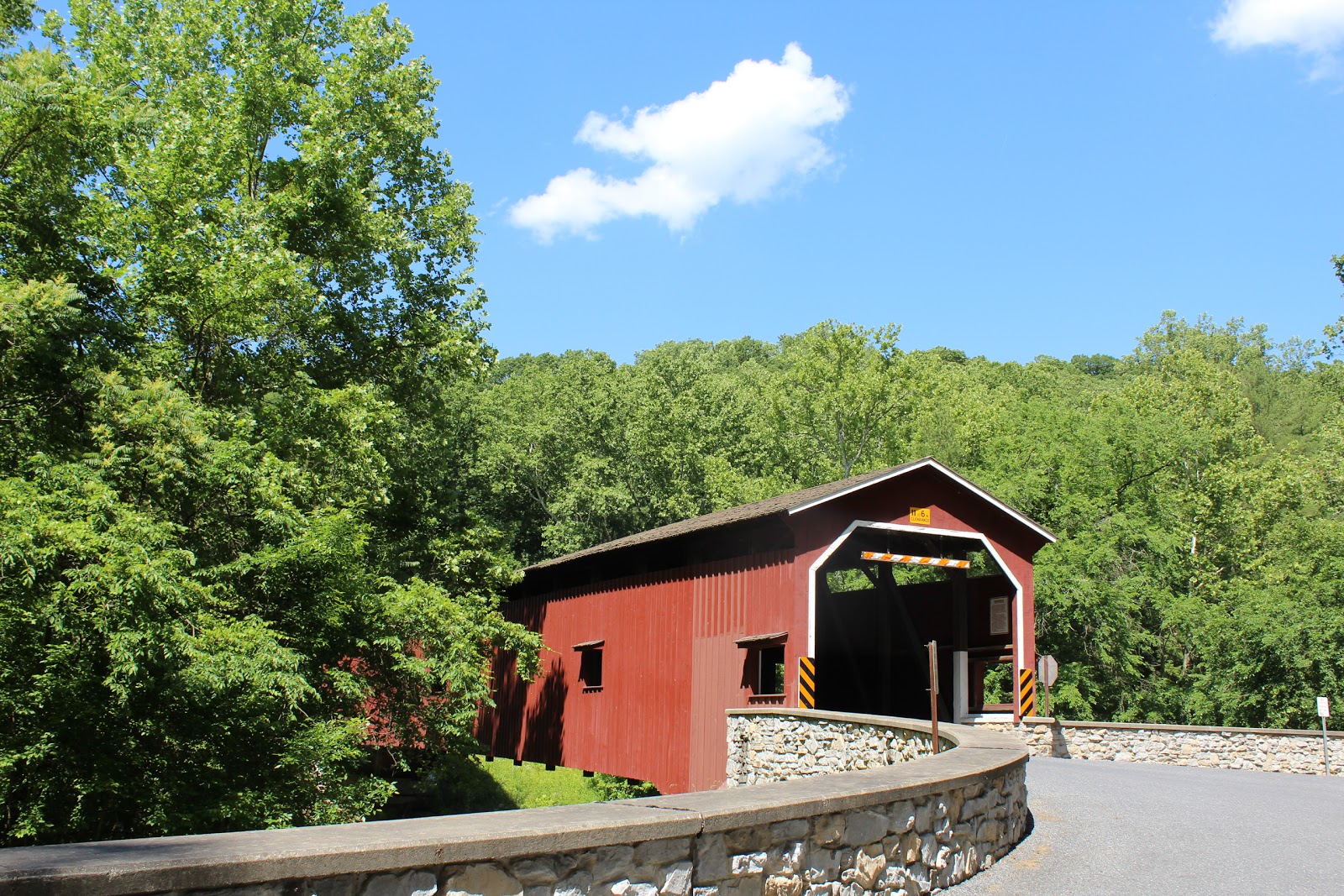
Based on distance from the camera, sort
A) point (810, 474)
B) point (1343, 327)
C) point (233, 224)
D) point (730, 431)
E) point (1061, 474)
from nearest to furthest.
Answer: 1. point (233, 224)
2. point (1343, 327)
3. point (1061, 474)
4. point (810, 474)
5. point (730, 431)

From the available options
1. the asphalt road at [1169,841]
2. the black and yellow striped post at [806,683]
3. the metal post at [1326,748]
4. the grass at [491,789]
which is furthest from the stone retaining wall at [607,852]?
the grass at [491,789]

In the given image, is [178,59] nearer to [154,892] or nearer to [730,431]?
[154,892]

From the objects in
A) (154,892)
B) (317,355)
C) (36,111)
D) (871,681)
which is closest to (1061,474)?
(871,681)

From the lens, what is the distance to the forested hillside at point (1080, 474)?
78.9ft

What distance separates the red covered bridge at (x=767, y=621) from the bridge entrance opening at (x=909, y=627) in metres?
0.03

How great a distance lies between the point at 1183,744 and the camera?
16047 millimetres

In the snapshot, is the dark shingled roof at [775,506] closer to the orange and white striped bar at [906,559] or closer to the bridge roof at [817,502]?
the bridge roof at [817,502]

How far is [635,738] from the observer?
53.2 feet

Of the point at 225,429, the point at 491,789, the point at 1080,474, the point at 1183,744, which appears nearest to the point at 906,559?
the point at 1183,744

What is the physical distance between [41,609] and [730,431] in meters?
29.5

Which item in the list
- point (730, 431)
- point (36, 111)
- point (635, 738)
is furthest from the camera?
point (730, 431)

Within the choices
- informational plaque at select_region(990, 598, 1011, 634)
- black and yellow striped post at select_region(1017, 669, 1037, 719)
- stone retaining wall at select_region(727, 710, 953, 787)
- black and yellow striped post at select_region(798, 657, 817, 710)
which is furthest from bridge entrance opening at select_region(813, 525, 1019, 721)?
stone retaining wall at select_region(727, 710, 953, 787)

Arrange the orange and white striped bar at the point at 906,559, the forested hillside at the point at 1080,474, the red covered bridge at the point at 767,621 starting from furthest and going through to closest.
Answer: the forested hillside at the point at 1080,474
the orange and white striped bar at the point at 906,559
the red covered bridge at the point at 767,621

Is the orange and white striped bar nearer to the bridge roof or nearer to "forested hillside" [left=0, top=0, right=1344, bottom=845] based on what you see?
the bridge roof
